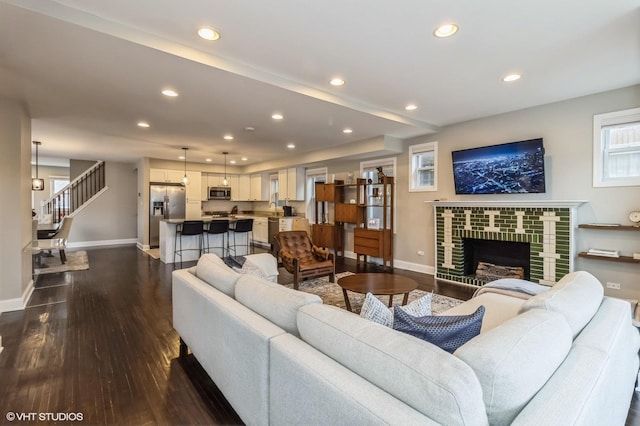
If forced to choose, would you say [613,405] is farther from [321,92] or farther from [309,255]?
[309,255]

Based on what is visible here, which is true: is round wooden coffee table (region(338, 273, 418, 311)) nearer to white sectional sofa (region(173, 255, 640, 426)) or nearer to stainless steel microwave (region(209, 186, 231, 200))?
white sectional sofa (region(173, 255, 640, 426))

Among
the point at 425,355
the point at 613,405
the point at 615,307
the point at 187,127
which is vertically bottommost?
the point at 613,405

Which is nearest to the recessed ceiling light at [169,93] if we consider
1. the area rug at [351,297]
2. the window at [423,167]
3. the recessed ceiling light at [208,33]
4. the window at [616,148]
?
the recessed ceiling light at [208,33]

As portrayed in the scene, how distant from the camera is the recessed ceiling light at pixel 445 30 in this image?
241 centimetres

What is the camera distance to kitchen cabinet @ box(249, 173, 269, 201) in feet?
32.4

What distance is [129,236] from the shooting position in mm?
9578

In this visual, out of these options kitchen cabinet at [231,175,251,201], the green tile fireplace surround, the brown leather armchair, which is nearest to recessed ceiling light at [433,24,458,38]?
the green tile fireplace surround

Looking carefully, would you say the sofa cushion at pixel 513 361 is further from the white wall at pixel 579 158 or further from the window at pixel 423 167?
the window at pixel 423 167

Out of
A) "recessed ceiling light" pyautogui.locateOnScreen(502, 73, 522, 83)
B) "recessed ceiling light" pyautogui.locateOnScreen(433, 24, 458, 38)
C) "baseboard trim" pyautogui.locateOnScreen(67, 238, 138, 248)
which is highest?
"recessed ceiling light" pyautogui.locateOnScreen(502, 73, 522, 83)

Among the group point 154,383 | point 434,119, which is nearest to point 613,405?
point 154,383

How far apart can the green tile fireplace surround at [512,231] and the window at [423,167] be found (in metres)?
0.57

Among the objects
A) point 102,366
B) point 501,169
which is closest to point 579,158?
point 501,169

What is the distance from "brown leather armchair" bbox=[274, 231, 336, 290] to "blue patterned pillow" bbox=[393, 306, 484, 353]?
3.27 metres

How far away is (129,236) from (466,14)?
10.4 meters
